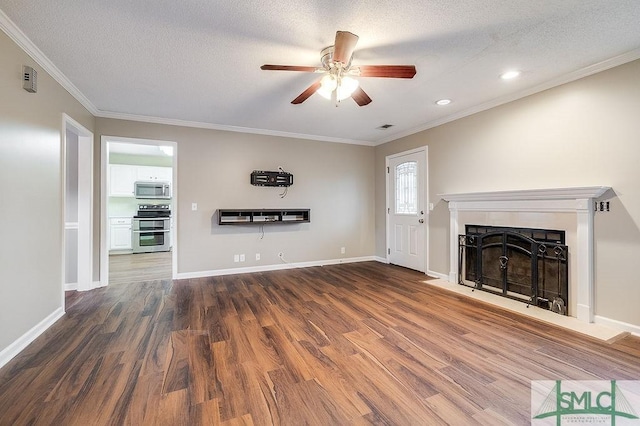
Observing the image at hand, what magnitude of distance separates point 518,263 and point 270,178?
3.78m

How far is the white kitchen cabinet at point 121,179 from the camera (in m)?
6.73

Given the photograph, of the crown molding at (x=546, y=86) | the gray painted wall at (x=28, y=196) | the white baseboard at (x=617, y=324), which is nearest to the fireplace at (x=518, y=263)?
the white baseboard at (x=617, y=324)

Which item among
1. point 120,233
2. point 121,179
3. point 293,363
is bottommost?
point 293,363

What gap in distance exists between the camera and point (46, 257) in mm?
2572

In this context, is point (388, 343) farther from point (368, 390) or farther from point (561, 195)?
point (561, 195)

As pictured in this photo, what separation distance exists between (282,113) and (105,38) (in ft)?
6.88

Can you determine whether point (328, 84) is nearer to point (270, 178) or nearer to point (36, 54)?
point (36, 54)

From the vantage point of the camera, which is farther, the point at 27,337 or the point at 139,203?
the point at 139,203

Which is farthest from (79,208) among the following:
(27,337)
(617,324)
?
(617,324)

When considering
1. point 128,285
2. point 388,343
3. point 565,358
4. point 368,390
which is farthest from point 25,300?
point 565,358

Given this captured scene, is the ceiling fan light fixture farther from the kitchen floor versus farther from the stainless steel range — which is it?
the stainless steel range

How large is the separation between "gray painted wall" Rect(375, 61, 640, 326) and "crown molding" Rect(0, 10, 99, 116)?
4.73m

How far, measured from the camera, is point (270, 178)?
475 cm

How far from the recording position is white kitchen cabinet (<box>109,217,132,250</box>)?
6566 mm
